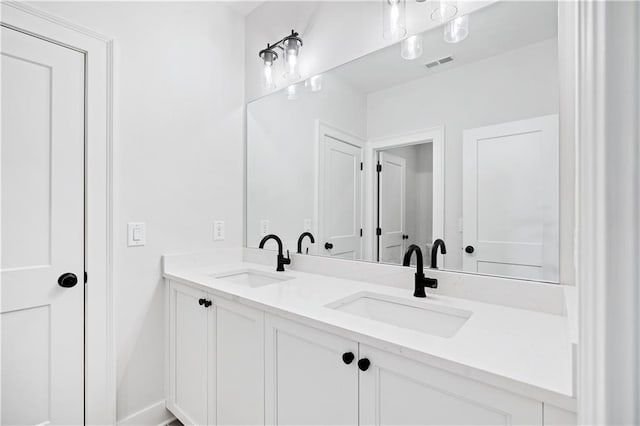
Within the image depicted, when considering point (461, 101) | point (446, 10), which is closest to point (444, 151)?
point (461, 101)

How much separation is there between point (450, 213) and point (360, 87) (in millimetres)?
803

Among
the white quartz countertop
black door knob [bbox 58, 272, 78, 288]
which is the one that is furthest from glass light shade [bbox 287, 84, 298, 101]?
black door knob [bbox 58, 272, 78, 288]

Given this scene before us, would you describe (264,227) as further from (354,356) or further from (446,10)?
(446,10)

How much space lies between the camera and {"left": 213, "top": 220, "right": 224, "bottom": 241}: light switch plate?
2.01 meters

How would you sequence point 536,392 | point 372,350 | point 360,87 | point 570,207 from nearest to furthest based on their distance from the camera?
1. point 536,392
2. point 372,350
3. point 570,207
4. point 360,87

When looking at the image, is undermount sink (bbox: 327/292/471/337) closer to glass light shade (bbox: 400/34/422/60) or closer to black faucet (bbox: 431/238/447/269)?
black faucet (bbox: 431/238/447/269)

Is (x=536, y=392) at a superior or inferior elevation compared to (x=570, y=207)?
inferior

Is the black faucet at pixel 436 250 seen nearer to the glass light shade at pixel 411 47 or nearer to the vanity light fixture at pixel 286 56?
the glass light shade at pixel 411 47

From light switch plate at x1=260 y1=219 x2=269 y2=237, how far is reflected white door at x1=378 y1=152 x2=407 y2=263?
32.7 inches

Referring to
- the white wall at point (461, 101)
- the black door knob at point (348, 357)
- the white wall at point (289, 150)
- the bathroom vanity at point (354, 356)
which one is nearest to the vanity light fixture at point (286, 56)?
the white wall at point (289, 150)

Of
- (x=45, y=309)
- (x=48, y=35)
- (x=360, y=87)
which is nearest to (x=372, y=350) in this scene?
(x=360, y=87)

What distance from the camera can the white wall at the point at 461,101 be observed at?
1125 mm

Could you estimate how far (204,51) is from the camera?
1.97 meters
